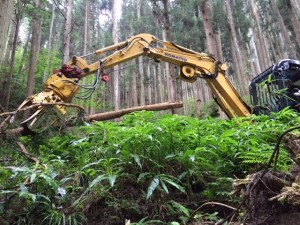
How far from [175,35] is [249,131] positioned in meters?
23.0

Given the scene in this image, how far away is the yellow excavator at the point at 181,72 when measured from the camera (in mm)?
5035

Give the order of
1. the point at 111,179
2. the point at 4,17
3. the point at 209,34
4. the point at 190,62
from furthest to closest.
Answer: the point at 209,34, the point at 190,62, the point at 4,17, the point at 111,179

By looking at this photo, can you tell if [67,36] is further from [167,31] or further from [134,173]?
[134,173]

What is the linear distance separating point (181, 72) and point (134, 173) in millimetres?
3938

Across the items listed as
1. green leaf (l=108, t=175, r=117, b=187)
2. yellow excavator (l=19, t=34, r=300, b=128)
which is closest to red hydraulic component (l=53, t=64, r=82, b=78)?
yellow excavator (l=19, t=34, r=300, b=128)

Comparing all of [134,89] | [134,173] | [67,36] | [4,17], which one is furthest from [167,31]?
[134,89]

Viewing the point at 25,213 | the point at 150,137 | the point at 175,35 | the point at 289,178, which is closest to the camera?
the point at 289,178

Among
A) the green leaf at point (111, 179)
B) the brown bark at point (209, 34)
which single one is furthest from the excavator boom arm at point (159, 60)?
the brown bark at point (209, 34)

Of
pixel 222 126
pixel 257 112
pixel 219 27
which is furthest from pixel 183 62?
pixel 219 27

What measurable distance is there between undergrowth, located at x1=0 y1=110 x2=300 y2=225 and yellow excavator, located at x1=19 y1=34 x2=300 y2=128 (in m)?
1.27

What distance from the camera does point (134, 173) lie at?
3.15 m

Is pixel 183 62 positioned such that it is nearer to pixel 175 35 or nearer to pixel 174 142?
pixel 174 142

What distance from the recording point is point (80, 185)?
3.19 metres

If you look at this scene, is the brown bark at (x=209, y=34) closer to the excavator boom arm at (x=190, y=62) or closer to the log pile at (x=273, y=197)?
the excavator boom arm at (x=190, y=62)
